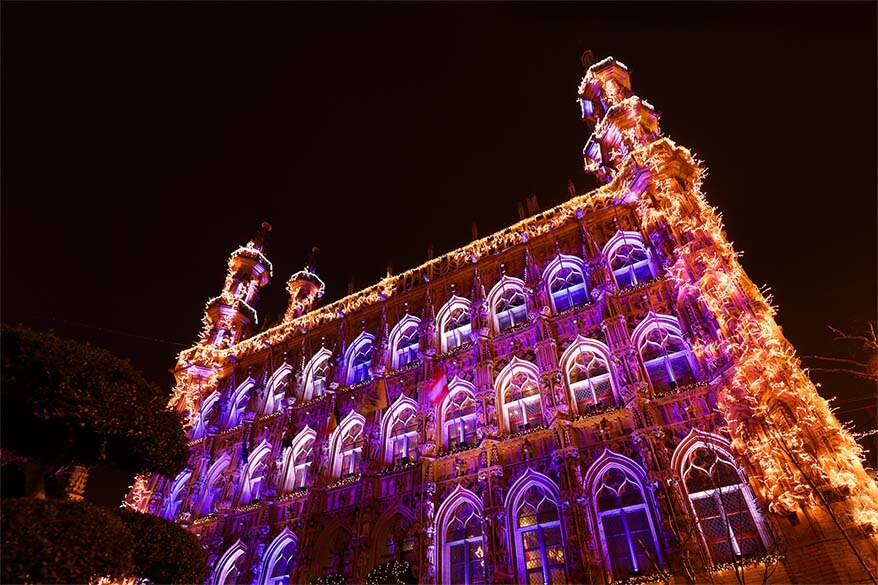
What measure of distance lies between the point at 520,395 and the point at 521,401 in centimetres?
22

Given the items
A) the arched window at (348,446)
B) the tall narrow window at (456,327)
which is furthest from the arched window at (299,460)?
the tall narrow window at (456,327)

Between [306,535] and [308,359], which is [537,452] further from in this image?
[308,359]

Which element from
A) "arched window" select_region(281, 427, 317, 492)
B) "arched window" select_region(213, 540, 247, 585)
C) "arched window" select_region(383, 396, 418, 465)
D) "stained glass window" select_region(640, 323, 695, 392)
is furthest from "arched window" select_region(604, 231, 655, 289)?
"arched window" select_region(213, 540, 247, 585)

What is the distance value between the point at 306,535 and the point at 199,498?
6.89 metres

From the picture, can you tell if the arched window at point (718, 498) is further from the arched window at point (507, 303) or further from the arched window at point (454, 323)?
the arched window at point (454, 323)

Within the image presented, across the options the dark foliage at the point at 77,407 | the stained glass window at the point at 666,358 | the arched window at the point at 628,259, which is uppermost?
the arched window at the point at 628,259

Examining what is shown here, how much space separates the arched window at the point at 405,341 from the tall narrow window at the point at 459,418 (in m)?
3.36

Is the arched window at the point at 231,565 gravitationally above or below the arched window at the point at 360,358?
below

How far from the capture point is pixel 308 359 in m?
24.0

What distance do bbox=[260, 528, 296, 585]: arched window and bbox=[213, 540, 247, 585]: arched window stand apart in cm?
123

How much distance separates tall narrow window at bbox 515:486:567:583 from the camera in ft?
43.7

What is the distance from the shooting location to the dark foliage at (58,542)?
23.8 feet

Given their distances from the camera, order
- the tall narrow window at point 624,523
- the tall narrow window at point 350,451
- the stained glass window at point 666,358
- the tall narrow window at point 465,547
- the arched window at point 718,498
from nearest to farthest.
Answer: the arched window at point 718,498, the tall narrow window at point 624,523, the tall narrow window at point 465,547, the stained glass window at point 666,358, the tall narrow window at point 350,451

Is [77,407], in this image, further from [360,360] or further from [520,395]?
[360,360]
